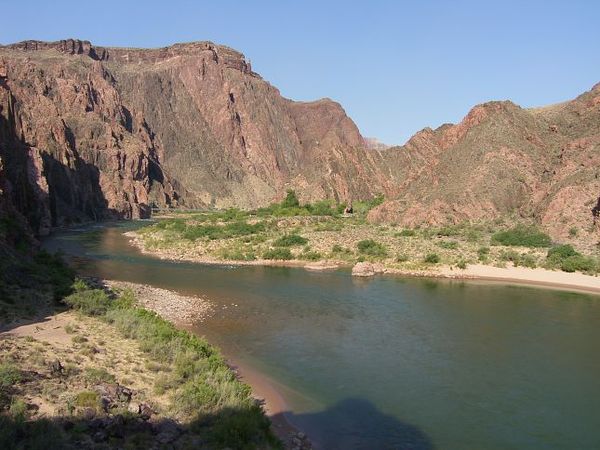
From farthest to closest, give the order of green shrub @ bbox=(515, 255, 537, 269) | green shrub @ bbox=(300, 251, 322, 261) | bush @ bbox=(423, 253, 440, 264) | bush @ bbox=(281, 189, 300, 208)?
bush @ bbox=(281, 189, 300, 208) → green shrub @ bbox=(300, 251, 322, 261) → bush @ bbox=(423, 253, 440, 264) → green shrub @ bbox=(515, 255, 537, 269)

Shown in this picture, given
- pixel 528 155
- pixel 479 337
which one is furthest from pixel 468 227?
pixel 479 337

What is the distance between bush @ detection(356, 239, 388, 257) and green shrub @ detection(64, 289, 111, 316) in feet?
100.0

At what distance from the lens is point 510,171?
71250mm

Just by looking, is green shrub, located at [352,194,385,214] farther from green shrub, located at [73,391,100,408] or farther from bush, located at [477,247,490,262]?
green shrub, located at [73,391,100,408]

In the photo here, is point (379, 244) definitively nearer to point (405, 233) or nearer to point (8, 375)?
point (405, 233)

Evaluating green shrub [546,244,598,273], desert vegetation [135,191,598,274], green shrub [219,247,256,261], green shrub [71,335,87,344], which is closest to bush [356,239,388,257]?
desert vegetation [135,191,598,274]

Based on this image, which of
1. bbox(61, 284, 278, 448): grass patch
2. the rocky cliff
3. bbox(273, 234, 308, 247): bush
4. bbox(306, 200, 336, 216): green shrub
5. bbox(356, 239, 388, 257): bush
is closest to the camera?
bbox(61, 284, 278, 448): grass patch

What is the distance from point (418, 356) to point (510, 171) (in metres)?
55.4

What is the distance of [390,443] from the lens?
14.7 metres

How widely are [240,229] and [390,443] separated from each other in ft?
178

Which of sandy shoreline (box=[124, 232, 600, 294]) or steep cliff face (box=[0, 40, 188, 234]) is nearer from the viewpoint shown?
sandy shoreline (box=[124, 232, 600, 294])

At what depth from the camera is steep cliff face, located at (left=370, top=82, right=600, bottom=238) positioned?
61500 mm

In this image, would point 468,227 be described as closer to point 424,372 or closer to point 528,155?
point 528,155

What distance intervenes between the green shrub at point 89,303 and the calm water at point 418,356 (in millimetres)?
4576
